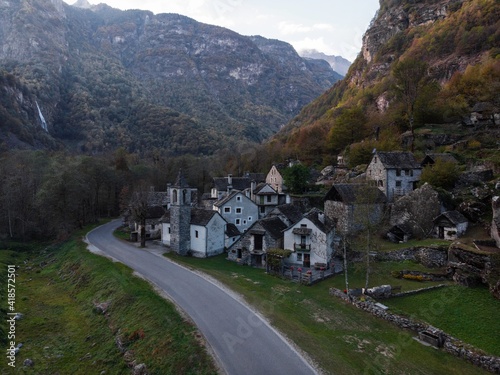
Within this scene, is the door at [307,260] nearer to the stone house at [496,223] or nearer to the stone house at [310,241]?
the stone house at [310,241]

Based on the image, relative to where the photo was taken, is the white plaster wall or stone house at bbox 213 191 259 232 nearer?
the white plaster wall

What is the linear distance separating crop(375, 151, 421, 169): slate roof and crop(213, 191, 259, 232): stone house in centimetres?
2063

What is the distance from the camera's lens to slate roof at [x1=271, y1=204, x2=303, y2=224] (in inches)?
1789

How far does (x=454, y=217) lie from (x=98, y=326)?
3764 cm

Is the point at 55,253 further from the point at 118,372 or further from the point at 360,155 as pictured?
the point at 360,155

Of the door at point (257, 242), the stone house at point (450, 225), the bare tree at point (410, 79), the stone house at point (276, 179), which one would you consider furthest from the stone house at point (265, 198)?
the bare tree at point (410, 79)

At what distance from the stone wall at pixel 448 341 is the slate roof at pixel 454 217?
1788cm

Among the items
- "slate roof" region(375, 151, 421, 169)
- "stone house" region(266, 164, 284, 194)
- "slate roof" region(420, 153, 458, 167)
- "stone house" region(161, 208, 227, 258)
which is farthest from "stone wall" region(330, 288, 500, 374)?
"stone house" region(266, 164, 284, 194)

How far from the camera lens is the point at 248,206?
Answer: 5197 cm

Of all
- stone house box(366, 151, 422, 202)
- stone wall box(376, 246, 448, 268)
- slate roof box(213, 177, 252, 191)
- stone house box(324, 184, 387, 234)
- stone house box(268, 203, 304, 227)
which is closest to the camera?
stone wall box(376, 246, 448, 268)

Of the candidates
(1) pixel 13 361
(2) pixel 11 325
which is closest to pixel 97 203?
(2) pixel 11 325

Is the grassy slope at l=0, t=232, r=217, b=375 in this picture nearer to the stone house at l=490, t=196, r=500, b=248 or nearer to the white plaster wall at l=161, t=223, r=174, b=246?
the white plaster wall at l=161, t=223, r=174, b=246

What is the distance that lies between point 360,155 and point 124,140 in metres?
112

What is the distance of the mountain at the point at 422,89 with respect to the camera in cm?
6531
